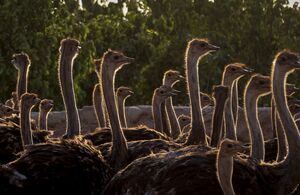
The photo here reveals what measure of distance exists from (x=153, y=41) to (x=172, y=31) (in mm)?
1608

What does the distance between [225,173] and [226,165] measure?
0.08 meters

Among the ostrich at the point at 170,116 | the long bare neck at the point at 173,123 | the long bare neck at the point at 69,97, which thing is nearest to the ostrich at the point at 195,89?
the long bare neck at the point at 69,97

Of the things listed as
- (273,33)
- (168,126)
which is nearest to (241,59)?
(273,33)

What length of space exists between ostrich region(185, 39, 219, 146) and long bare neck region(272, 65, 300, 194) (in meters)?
1.22

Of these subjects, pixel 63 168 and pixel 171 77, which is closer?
pixel 63 168

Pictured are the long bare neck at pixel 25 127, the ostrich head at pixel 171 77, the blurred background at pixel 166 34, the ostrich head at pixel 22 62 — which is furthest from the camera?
the blurred background at pixel 166 34

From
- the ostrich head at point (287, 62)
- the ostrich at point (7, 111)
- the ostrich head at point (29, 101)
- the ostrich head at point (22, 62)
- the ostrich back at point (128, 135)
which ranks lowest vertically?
the ostrich back at point (128, 135)

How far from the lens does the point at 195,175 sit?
7.30 metres

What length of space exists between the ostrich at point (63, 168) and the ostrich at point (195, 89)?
159 cm

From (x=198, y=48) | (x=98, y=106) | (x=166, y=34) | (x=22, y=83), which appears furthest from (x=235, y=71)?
(x=166, y=34)

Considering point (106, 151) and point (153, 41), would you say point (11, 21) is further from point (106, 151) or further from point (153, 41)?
point (106, 151)

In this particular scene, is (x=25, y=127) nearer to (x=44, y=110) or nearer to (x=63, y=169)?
(x=63, y=169)

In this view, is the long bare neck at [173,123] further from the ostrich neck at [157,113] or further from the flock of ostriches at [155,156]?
the flock of ostriches at [155,156]

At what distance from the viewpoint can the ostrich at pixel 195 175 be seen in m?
7.27
